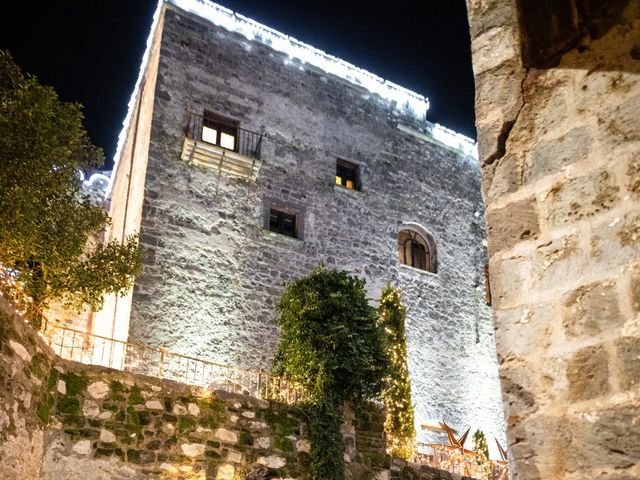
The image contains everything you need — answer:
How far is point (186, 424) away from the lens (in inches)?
392

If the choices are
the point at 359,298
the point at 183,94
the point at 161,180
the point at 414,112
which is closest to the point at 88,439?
the point at 359,298

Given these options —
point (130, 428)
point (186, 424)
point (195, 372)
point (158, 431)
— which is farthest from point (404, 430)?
point (130, 428)

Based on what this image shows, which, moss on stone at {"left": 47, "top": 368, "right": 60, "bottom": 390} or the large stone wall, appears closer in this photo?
the large stone wall

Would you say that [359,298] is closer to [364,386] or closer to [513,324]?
[364,386]

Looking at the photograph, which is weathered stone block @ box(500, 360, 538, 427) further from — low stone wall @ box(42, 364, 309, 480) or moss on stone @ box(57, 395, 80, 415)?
moss on stone @ box(57, 395, 80, 415)

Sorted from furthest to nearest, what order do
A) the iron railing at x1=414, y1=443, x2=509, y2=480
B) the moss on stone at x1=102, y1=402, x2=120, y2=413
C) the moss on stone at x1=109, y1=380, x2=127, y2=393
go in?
the iron railing at x1=414, y1=443, x2=509, y2=480
the moss on stone at x1=109, y1=380, x2=127, y2=393
the moss on stone at x1=102, y1=402, x2=120, y2=413

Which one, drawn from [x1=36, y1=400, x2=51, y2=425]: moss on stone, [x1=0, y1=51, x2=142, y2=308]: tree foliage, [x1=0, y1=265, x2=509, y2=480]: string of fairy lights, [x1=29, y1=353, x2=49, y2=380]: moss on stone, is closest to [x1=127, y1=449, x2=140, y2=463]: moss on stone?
[x1=36, y1=400, x2=51, y2=425]: moss on stone

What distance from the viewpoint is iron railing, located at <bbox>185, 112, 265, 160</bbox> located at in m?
16.0

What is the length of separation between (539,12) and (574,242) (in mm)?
1121

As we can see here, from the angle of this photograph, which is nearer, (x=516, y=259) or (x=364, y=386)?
(x=516, y=259)

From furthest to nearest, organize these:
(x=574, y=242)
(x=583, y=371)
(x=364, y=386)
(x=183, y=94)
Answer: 1. (x=183, y=94)
2. (x=364, y=386)
3. (x=574, y=242)
4. (x=583, y=371)

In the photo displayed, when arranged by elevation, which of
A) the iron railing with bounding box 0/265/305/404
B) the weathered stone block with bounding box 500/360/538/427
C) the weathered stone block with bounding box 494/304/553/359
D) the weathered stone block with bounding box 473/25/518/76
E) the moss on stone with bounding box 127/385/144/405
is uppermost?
the iron railing with bounding box 0/265/305/404

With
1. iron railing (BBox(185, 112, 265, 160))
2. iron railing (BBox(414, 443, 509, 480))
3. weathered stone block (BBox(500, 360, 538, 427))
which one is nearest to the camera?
weathered stone block (BBox(500, 360, 538, 427))

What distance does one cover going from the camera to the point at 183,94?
16406 millimetres
